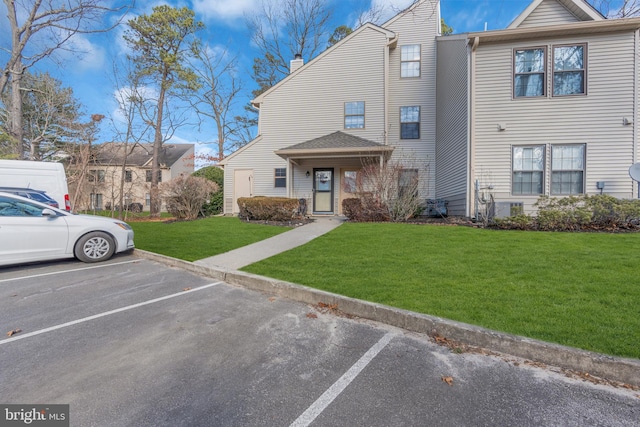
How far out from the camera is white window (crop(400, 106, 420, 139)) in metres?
14.1

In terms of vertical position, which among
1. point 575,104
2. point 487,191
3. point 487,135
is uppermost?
point 575,104

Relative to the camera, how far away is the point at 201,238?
902cm

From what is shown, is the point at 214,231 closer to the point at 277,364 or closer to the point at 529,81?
the point at 277,364

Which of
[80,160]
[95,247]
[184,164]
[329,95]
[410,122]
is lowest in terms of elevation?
[95,247]

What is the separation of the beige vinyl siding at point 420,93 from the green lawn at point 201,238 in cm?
699

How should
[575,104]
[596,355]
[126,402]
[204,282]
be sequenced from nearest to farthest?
[126,402] → [596,355] → [204,282] → [575,104]

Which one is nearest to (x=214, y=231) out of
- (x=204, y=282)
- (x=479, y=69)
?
(x=204, y=282)

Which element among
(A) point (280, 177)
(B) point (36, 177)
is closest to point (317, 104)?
(A) point (280, 177)

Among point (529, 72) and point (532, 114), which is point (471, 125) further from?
point (529, 72)

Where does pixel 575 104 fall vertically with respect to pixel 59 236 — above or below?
above

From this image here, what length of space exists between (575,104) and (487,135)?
2.71m

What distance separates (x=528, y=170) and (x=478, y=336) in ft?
31.1

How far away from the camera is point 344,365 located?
8.99 feet

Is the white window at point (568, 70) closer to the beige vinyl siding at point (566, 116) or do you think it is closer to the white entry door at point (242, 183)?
the beige vinyl siding at point (566, 116)
